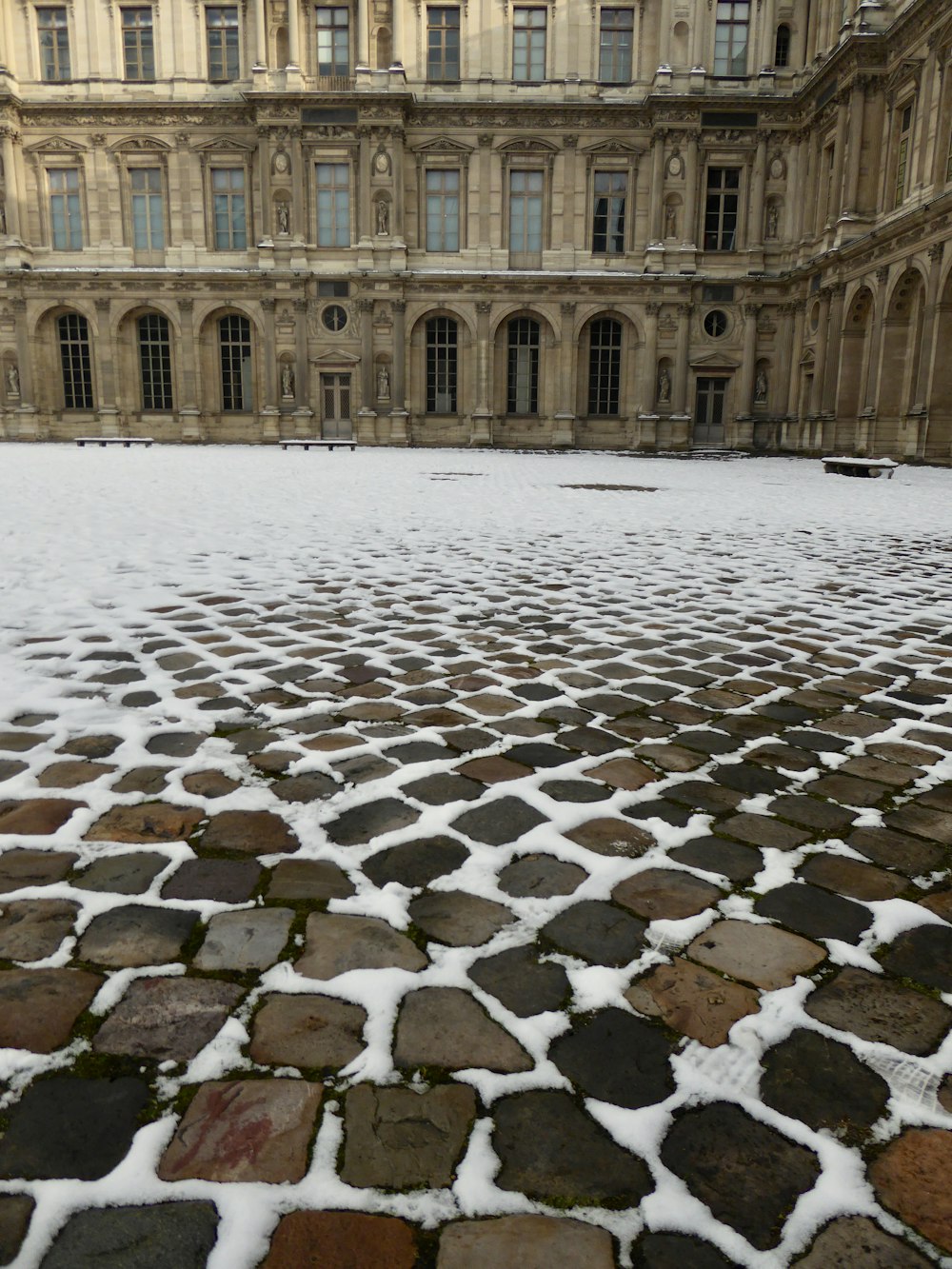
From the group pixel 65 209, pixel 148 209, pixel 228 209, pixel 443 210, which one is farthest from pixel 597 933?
pixel 65 209

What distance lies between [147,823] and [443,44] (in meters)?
35.9

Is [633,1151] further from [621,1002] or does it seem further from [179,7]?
[179,7]

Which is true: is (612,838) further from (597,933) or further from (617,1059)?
(617,1059)

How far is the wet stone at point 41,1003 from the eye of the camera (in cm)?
166

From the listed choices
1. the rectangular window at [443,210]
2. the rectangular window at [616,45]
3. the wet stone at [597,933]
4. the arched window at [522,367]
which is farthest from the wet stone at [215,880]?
the rectangular window at [616,45]

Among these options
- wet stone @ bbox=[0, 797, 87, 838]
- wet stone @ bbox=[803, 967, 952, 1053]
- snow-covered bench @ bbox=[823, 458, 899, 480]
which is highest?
snow-covered bench @ bbox=[823, 458, 899, 480]

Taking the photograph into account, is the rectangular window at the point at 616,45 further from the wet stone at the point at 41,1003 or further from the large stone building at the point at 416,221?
the wet stone at the point at 41,1003

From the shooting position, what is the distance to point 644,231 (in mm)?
32656

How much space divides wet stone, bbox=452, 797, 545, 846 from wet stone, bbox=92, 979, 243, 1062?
88cm

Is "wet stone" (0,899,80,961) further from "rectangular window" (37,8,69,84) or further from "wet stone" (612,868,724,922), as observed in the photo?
"rectangular window" (37,8,69,84)

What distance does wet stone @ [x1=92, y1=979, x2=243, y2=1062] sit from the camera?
1643 mm

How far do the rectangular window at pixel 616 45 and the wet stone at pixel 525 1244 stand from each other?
3685 centimetres

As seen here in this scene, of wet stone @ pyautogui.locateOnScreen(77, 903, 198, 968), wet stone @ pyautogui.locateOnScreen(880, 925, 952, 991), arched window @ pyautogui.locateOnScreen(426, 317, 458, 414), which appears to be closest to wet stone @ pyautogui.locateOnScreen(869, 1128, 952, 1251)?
wet stone @ pyautogui.locateOnScreen(880, 925, 952, 991)

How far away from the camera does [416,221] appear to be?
107 ft
